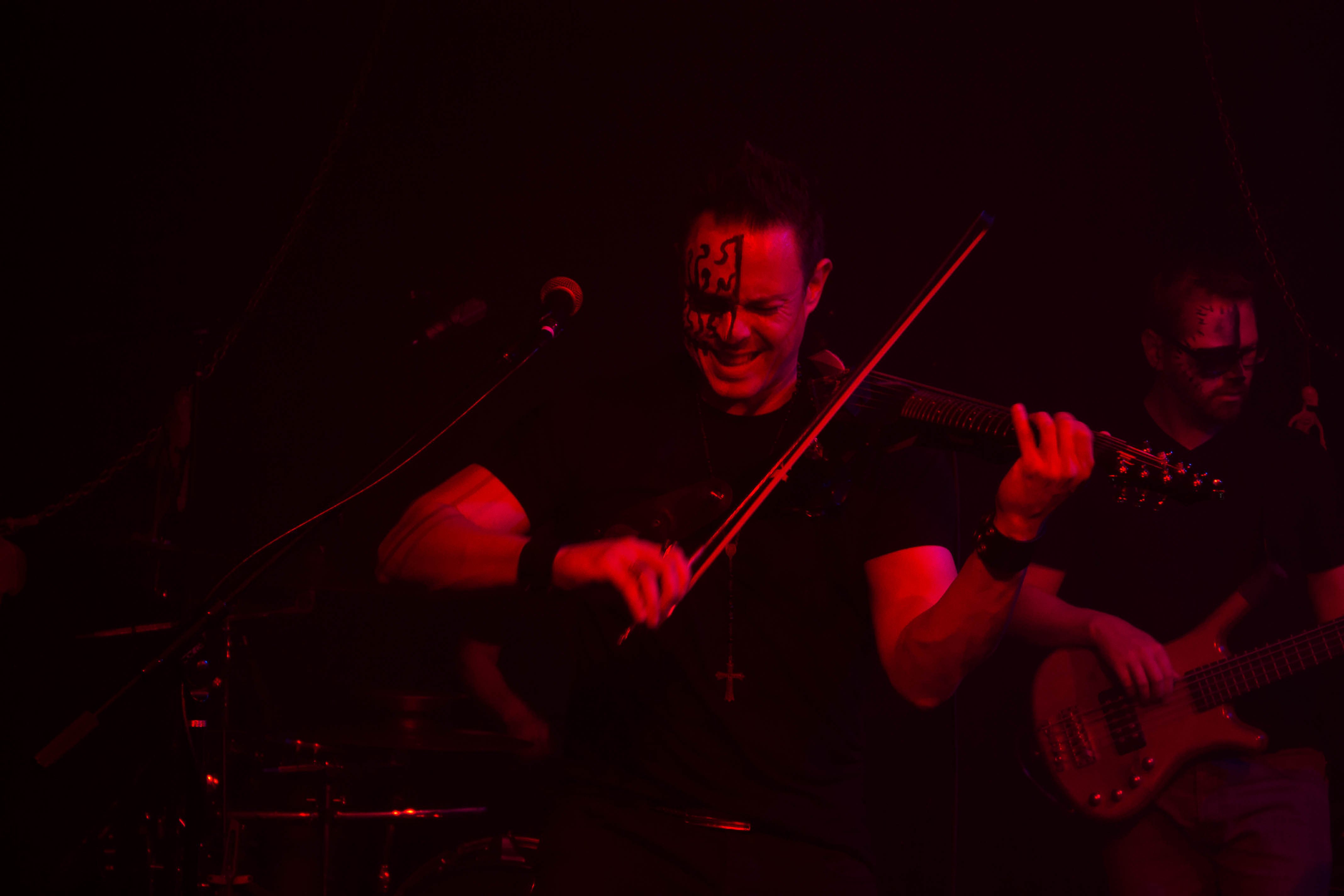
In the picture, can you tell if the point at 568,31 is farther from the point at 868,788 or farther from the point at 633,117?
the point at 868,788

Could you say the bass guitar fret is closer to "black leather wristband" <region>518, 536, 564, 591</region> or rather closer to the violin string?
the violin string

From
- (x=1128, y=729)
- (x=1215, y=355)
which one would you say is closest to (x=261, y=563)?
(x=1128, y=729)

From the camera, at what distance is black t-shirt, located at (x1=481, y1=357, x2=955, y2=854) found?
5.80 feet

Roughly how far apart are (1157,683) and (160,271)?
341 centimetres

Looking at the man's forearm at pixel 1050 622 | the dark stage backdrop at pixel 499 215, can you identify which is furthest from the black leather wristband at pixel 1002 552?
the dark stage backdrop at pixel 499 215

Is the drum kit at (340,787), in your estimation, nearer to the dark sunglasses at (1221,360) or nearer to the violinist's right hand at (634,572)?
the violinist's right hand at (634,572)

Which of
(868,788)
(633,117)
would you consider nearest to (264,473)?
(633,117)

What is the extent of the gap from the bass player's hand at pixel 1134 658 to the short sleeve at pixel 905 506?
1.05m

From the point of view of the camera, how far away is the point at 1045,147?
3.27m

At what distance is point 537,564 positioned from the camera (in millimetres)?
1633

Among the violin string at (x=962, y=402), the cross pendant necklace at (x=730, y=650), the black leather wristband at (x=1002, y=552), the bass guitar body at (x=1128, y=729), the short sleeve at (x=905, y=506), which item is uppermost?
the violin string at (x=962, y=402)

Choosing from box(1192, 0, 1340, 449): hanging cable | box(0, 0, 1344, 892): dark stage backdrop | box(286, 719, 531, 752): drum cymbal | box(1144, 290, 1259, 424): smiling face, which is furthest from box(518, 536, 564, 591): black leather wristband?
box(1192, 0, 1340, 449): hanging cable

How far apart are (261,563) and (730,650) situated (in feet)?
2.94

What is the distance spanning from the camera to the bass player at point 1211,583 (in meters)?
2.64
